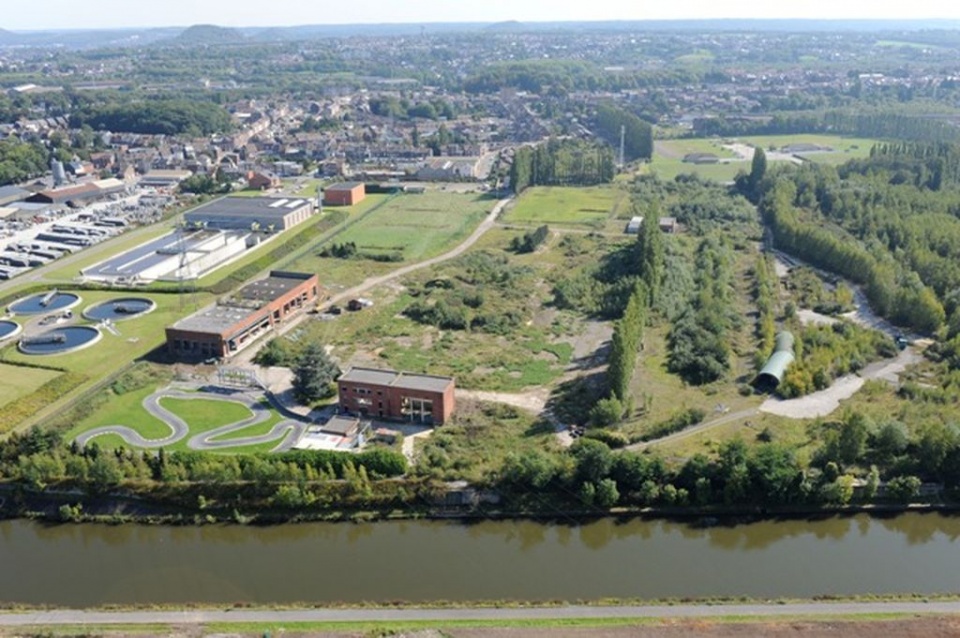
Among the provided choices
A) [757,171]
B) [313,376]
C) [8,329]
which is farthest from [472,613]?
[757,171]

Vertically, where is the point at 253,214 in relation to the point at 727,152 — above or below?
below

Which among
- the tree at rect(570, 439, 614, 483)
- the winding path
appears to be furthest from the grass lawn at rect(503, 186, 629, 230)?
the winding path

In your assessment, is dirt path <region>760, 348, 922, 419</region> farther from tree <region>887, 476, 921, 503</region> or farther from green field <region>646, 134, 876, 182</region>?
green field <region>646, 134, 876, 182</region>

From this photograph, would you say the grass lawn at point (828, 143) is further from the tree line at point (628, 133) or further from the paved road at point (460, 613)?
the paved road at point (460, 613)

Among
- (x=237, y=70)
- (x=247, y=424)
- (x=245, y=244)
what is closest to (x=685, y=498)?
(x=247, y=424)

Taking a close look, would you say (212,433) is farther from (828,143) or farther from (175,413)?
(828,143)

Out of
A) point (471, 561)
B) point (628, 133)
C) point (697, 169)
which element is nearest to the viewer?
point (471, 561)
